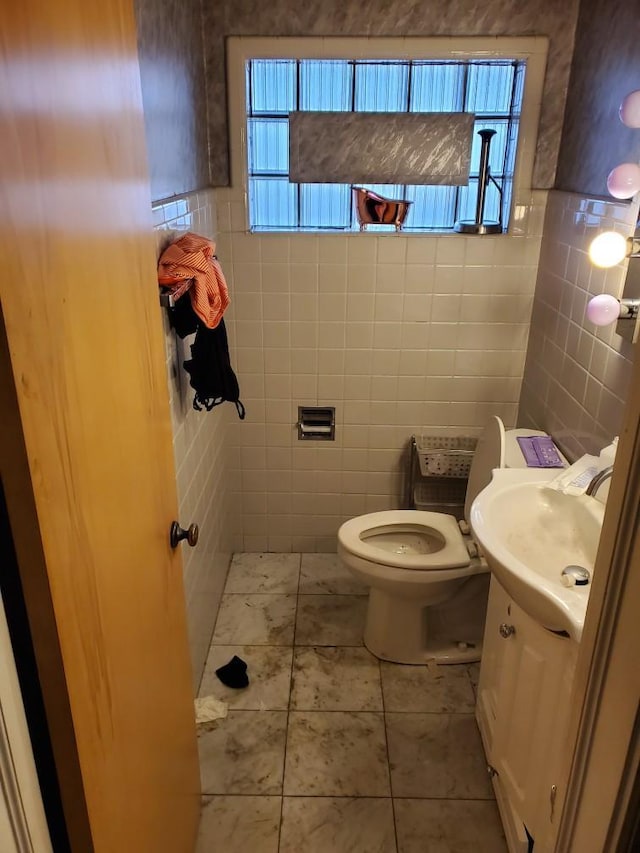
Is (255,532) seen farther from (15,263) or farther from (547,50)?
(15,263)

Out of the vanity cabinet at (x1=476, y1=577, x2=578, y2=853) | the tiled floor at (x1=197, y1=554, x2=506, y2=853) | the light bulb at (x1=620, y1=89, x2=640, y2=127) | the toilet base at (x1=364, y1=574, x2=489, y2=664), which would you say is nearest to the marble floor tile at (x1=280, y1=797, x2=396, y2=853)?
the tiled floor at (x1=197, y1=554, x2=506, y2=853)

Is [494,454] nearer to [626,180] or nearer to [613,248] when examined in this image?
[613,248]

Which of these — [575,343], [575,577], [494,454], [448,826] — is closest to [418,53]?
[575,343]

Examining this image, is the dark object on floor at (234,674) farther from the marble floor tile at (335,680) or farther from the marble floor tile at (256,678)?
the marble floor tile at (335,680)

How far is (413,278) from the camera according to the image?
2520mm

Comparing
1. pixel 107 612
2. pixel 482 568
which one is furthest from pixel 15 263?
pixel 482 568

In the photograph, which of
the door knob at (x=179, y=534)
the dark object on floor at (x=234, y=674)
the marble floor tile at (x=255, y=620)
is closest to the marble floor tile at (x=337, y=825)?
the dark object on floor at (x=234, y=674)

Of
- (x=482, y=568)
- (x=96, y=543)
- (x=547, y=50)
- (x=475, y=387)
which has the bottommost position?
(x=482, y=568)

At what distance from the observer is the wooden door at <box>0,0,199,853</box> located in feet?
2.23

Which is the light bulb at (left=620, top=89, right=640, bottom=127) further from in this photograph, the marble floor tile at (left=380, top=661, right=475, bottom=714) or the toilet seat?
the marble floor tile at (left=380, top=661, right=475, bottom=714)

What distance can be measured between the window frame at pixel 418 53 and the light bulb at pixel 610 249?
830 mm

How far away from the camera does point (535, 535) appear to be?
5.33 ft

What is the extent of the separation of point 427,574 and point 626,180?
1.29 m

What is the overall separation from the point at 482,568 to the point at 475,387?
32.1 inches
